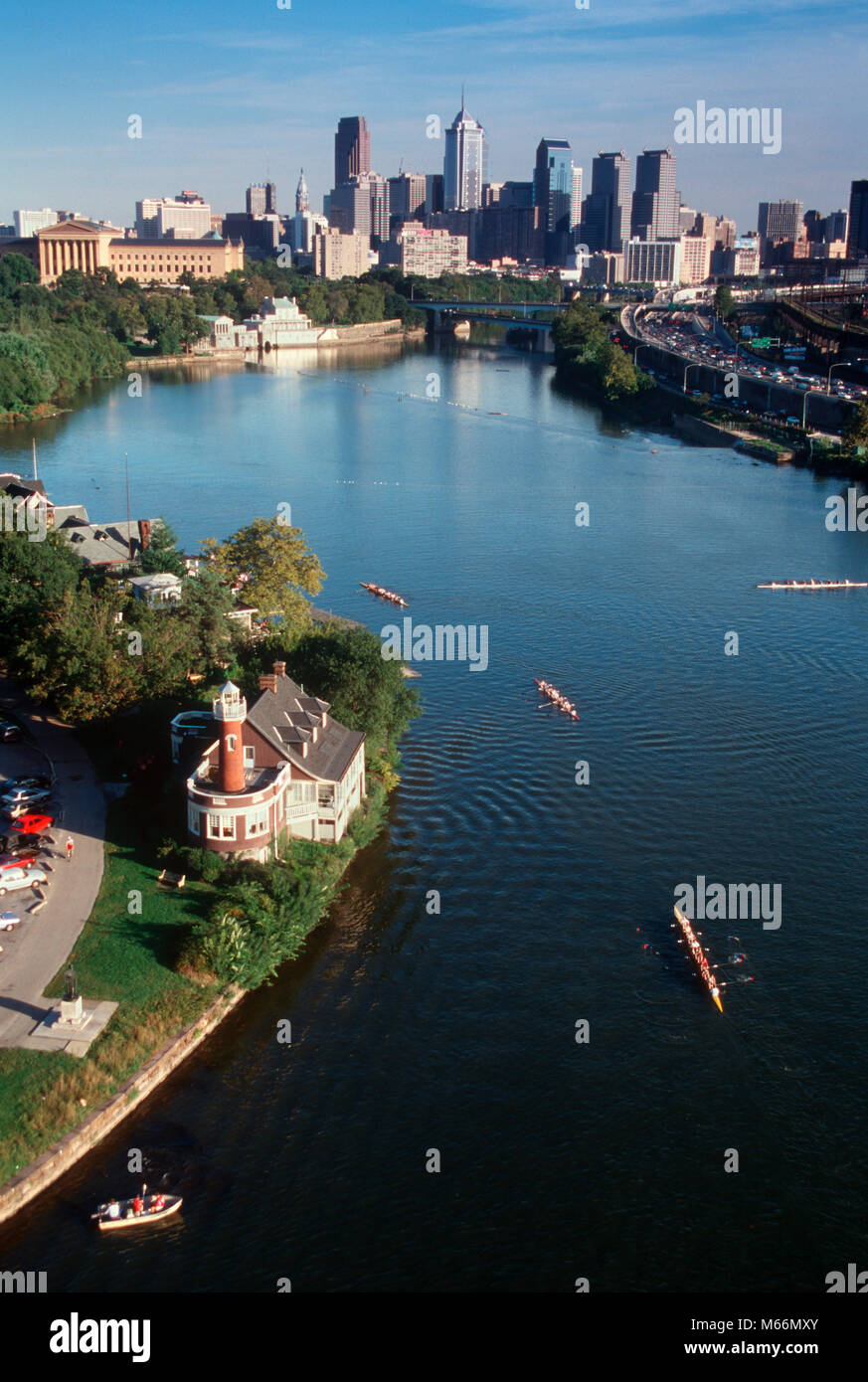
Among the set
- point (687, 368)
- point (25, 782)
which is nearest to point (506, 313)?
point (687, 368)

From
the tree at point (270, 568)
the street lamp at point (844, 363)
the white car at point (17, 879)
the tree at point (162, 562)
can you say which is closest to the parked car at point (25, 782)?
the white car at point (17, 879)

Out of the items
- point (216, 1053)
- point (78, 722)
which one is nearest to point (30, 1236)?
point (216, 1053)

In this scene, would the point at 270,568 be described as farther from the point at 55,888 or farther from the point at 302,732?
the point at 55,888

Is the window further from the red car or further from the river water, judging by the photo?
the red car

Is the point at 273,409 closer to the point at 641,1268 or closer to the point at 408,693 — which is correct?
the point at 408,693

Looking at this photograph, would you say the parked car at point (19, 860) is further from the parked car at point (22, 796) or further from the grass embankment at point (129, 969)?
the parked car at point (22, 796)

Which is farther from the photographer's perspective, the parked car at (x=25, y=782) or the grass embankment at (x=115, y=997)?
the parked car at (x=25, y=782)
